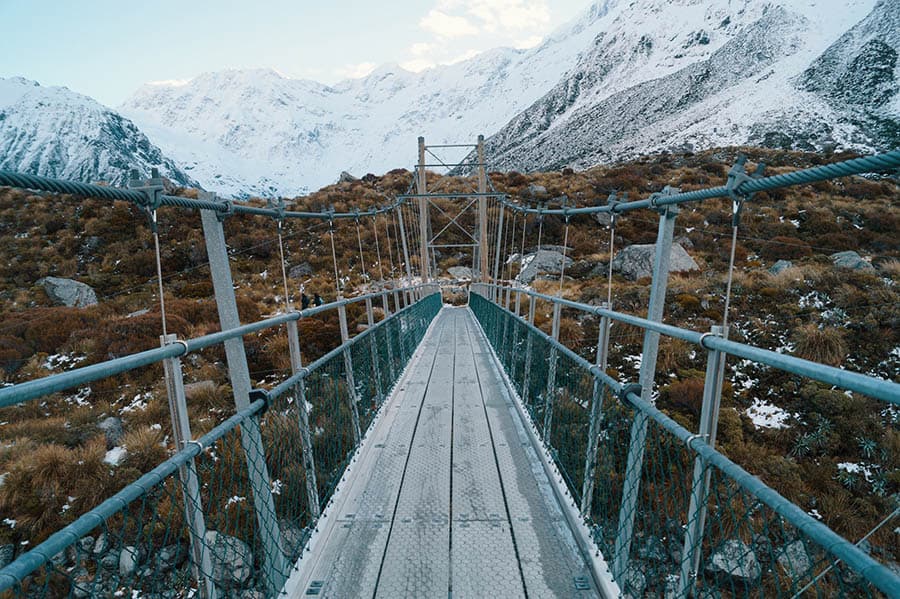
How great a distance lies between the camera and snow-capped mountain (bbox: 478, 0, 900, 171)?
123 feet

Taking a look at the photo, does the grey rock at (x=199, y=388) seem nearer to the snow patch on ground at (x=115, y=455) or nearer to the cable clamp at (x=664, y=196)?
the snow patch on ground at (x=115, y=455)

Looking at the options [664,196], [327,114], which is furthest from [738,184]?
[327,114]

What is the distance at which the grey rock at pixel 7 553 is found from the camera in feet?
12.6

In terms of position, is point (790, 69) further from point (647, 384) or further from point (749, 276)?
point (647, 384)

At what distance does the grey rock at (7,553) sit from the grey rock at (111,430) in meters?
1.38

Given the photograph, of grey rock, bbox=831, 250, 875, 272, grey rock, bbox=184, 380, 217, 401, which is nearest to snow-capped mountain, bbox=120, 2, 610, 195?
grey rock, bbox=831, 250, 875, 272

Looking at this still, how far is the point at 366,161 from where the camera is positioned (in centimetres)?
11606

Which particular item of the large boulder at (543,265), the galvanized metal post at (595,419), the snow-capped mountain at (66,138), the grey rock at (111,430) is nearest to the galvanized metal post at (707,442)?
the galvanized metal post at (595,419)

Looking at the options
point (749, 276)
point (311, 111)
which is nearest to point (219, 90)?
point (311, 111)

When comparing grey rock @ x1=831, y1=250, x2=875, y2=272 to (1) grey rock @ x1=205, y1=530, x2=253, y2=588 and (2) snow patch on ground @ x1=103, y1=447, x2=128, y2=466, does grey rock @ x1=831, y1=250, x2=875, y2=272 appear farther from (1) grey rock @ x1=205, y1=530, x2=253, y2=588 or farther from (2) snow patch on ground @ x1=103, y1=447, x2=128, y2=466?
(2) snow patch on ground @ x1=103, y1=447, x2=128, y2=466

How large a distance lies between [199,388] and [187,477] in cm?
576

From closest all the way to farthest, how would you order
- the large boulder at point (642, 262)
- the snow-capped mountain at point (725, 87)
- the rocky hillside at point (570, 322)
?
the rocky hillside at point (570, 322) < the large boulder at point (642, 262) < the snow-capped mountain at point (725, 87)

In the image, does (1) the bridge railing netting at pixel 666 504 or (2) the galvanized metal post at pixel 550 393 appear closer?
(1) the bridge railing netting at pixel 666 504

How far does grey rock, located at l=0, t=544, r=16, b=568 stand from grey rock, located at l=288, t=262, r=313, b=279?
11.2 metres
